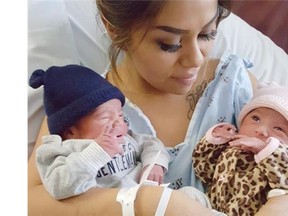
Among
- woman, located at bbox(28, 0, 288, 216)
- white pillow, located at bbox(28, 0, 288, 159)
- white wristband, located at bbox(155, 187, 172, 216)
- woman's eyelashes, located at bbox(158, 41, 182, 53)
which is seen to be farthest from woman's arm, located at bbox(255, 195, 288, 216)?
white pillow, located at bbox(28, 0, 288, 159)

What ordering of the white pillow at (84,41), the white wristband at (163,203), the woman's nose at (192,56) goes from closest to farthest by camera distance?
1. the white wristband at (163,203)
2. the woman's nose at (192,56)
3. the white pillow at (84,41)

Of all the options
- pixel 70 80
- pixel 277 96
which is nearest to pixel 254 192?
pixel 277 96

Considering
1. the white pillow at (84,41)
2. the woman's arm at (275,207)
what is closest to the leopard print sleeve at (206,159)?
the woman's arm at (275,207)

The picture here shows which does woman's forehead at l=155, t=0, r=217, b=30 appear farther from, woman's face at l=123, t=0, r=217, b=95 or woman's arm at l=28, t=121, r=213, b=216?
woman's arm at l=28, t=121, r=213, b=216

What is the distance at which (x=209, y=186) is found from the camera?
726 mm

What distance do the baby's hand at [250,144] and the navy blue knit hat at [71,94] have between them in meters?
0.16

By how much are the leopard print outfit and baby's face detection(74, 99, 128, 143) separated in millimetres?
129

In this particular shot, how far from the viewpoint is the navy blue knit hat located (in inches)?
26.4

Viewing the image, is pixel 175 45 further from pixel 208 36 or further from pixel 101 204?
pixel 101 204

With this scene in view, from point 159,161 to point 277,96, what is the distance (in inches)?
7.1

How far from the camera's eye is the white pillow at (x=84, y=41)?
933 millimetres

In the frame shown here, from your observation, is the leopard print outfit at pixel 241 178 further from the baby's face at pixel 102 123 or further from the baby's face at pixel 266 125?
the baby's face at pixel 102 123
